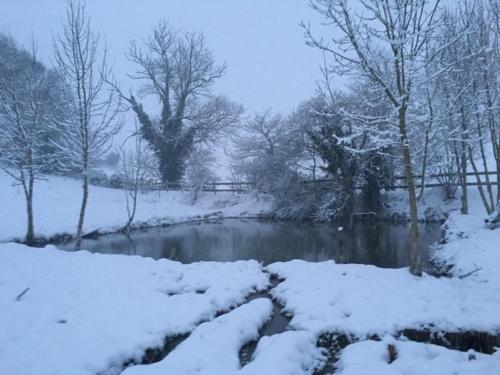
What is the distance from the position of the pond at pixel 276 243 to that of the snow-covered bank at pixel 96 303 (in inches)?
127

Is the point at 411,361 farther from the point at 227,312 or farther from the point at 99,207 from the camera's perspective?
the point at 99,207

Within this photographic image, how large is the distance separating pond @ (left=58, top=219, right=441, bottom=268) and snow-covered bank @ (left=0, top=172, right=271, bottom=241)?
159cm

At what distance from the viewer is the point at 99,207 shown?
20.3m

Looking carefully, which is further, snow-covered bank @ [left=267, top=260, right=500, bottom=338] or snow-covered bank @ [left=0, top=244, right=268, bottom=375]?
snow-covered bank @ [left=267, top=260, right=500, bottom=338]

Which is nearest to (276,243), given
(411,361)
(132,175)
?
(411,361)

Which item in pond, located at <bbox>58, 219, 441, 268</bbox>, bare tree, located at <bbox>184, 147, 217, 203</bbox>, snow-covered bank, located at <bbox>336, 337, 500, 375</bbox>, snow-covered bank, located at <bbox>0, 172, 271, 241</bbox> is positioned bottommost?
pond, located at <bbox>58, 219, 441, 268</bbox>

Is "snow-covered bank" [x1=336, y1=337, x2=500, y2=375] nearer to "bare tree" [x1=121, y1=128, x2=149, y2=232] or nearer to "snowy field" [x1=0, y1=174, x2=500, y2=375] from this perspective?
"snowy field" [x1=0, y1=174, x2=500, y2=375]

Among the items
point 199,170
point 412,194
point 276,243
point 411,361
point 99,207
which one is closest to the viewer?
point 411,361

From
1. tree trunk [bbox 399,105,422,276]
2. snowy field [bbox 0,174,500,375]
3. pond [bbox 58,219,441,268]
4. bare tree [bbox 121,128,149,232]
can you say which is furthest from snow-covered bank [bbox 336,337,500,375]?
bare tree [bbox 121,128,149,232]

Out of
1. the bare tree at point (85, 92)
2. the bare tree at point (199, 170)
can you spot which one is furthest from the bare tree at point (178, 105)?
the bare tree at point (85, 92)

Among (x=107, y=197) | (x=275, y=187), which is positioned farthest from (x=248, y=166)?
(x=107, y=197)

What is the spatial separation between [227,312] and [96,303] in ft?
7.63

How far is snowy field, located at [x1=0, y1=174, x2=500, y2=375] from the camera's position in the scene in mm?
3736

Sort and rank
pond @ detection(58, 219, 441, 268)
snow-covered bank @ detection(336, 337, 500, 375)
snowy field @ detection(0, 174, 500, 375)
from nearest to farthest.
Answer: snow-covered bank @ detection(336, 337, 500, 375) < snowy field @ detection(0, 174, 500, 375) < pond @ detection(58, 219, 441, 268)
